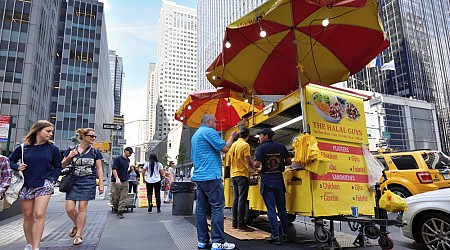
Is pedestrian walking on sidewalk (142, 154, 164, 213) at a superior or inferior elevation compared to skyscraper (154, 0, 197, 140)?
inferior

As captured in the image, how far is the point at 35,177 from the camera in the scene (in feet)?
12.6

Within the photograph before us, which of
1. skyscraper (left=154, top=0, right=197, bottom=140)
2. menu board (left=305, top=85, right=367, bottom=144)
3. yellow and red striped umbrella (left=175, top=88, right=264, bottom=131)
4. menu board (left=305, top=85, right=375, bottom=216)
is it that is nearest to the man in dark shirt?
menu board (left=305, top=85, right=375, bottom=216)

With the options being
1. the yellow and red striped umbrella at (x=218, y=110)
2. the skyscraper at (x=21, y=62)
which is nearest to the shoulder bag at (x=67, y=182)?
the yellow and red striped umbrella at (x=218, y=110)

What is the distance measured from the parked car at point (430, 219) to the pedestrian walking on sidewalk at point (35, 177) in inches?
201

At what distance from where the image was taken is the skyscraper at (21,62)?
3609cm

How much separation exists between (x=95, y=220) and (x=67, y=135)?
4808 centimetres

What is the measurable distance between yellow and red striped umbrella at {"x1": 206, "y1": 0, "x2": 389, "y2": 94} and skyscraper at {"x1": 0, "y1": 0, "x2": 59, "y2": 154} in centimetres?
3739

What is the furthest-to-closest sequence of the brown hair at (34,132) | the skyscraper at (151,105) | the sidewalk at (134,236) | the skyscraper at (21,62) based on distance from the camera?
the skyscraper at (151,105)
the skyscraper at (21,62)
the sidewalk at (134,236)
the brown hair at (34,132)

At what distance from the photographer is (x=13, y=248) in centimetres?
453

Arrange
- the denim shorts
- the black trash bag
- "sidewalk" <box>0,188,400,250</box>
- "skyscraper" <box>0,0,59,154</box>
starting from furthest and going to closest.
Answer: "skyscraper" <box>0,0,59,154</box>
the black trash bag
"sidewalk" <box>0,188,400,250</box>
the denim shorts

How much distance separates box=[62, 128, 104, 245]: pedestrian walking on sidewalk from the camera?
4.76 meters

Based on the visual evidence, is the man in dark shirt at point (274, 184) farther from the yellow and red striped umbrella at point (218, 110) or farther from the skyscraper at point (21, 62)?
the skyscraper at point (21, 62)

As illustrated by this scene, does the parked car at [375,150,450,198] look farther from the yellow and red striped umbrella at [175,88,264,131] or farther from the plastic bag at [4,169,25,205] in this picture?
the plastic bag at [4,169,25,205]

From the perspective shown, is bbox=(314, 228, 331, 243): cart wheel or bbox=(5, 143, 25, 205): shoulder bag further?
bbox=(314, 228, 331, 243): cart wheel
